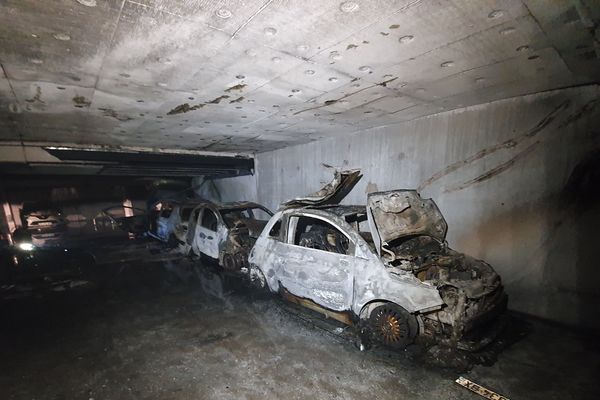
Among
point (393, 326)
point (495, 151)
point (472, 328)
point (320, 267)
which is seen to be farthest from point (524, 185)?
point (320, 267)

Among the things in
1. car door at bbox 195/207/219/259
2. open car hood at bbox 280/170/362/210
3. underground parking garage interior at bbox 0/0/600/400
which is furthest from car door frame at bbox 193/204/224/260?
open car hood at bbox 280/170/362/210

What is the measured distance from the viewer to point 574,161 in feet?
11.8

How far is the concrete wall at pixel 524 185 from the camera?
357 cm

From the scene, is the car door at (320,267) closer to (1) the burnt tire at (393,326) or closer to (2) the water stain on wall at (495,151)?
(1) the burnt tire at (393,326)

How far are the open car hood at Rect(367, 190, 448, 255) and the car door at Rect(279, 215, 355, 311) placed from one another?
2.06ft

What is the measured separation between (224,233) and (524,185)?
18.6ft

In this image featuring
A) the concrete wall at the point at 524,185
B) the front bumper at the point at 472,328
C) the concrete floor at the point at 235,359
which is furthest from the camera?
the concrete wall at the point at 524,185

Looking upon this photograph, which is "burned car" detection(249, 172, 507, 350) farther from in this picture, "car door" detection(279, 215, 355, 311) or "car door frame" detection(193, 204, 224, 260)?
"car door frame" detection(193, 204, 224, 260)

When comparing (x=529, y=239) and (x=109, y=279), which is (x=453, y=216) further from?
(x=109, y=279)

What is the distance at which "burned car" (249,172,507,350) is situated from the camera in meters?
3.08

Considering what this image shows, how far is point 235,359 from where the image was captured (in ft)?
10.4

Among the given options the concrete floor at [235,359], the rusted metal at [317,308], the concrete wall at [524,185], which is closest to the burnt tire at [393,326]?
the concrete floor at [235,359]

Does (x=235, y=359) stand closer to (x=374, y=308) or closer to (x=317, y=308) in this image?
(x=317, y=308)

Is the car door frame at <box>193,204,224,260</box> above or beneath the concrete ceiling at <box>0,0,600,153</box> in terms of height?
beneath
